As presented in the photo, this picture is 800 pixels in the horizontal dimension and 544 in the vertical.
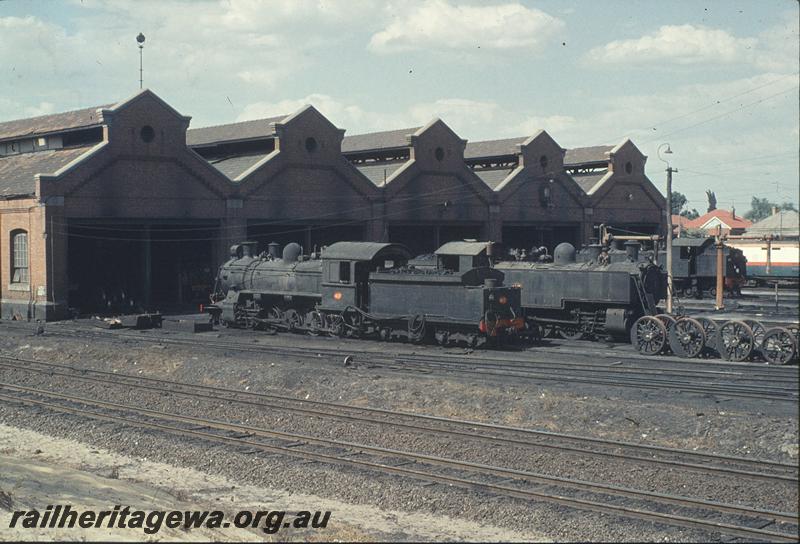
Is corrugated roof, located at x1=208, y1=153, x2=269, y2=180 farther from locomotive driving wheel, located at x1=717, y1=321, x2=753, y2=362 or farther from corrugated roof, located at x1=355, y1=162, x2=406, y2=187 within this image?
locomotive driving wheel, located at x1=717, y1=321, x2=753, y2=362

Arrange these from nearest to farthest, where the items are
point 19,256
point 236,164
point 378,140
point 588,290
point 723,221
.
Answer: point 588,290 → point 19,256 → point 236,164 → point 378,140 → point 723,221

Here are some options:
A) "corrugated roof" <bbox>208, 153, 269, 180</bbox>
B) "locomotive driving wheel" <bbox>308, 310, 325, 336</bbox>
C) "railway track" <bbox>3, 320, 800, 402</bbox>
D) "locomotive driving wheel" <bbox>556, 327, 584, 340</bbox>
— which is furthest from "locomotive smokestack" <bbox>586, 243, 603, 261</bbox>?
→ "corrugated roof" <bbox>208, 153, 269, 180</bbox>

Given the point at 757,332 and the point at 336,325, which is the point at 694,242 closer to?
the point at 757,332

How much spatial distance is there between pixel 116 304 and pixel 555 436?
Answer: 108 ft

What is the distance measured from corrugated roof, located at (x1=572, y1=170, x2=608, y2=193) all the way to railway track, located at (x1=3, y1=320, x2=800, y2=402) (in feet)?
127

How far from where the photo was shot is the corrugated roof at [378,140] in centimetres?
5243

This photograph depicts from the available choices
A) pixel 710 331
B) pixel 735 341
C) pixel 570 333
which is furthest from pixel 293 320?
pixel 735 341

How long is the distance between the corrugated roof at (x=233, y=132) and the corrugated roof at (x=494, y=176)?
16036mm

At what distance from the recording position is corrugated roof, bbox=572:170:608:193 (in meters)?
62.6

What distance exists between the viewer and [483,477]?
13859 millimetres

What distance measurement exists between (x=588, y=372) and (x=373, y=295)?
9.11 metres

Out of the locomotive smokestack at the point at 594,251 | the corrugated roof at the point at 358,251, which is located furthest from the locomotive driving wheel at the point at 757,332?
the corrugated roof at the point at 358,251

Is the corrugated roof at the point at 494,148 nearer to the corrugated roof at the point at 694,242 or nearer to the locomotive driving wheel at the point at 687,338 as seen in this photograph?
the corrugated roof at the point at 694,242

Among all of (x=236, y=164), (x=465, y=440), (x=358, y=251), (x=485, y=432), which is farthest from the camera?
(x=236, y=164)
